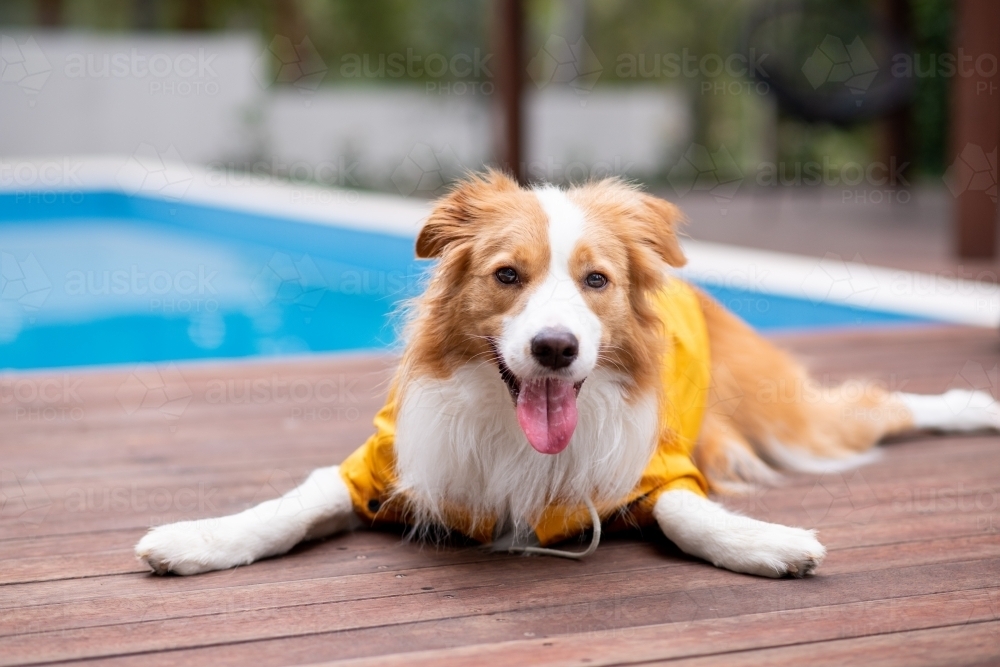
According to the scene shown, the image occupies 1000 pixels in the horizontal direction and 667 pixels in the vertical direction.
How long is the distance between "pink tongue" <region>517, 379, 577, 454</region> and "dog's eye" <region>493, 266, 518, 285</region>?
207 millimetres

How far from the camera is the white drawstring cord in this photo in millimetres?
2369

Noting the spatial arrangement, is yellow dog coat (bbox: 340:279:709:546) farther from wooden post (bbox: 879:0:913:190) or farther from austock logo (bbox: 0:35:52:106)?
austock logo (bbox: 0:35:52:106)

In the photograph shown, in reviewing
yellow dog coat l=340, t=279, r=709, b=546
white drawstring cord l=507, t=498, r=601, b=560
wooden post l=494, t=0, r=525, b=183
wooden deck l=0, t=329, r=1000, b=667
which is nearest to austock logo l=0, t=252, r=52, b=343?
wooden post l=494, t=0, r=525, b=183

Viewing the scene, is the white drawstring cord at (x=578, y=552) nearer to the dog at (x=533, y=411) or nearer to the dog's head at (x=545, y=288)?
the dog at (x=533, y=411)

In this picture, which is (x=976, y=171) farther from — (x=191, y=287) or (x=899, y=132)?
(x=191, y=287)

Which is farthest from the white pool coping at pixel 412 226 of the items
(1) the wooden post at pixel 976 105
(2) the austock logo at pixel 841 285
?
(1) the wooden post at pixel 976 105

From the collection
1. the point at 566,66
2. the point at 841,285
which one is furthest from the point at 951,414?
the point at 566,66

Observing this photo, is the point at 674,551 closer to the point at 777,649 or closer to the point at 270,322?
the point at 777,649

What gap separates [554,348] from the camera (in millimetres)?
2057

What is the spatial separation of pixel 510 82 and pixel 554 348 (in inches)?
260

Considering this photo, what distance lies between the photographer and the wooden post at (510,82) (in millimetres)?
8148

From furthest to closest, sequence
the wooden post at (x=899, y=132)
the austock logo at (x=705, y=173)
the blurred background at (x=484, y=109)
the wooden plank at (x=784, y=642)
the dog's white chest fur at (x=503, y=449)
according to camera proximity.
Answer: the austock logo at (x=705, y=173), the wooden post at (x=899, y=132), the blurred background at (x=484, y=109), the dog's white chest fur at (x=503, y=449), the wooden plank at (x=784, y=642)

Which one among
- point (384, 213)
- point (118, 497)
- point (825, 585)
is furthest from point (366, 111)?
point (825, 585)

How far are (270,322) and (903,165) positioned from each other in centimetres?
607
